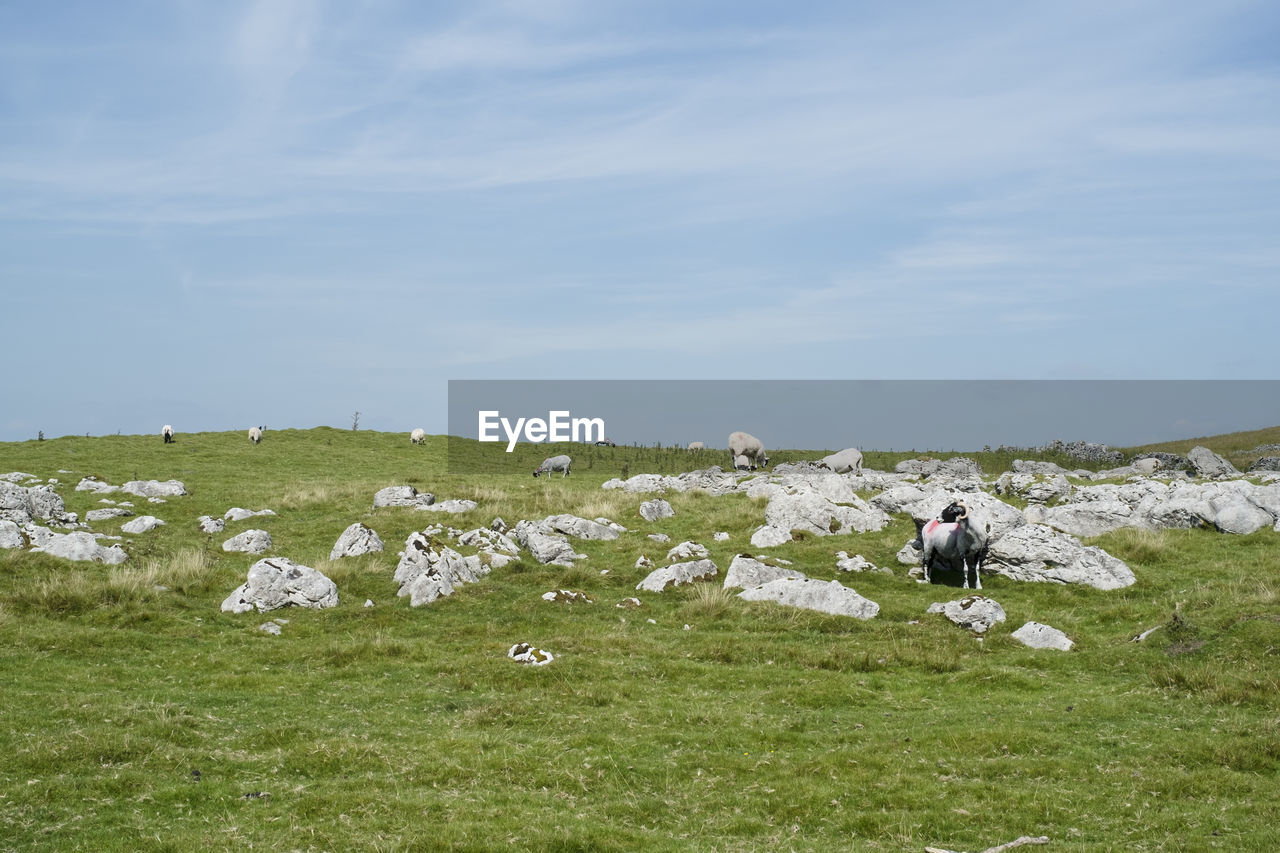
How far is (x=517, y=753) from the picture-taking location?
14.3 m

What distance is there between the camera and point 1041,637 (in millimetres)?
21922

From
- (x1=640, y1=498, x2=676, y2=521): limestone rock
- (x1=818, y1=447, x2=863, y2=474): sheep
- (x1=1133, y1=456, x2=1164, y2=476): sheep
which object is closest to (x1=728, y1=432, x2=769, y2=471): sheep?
(x1=818, y1=447, x2=863, y2=474): sheep

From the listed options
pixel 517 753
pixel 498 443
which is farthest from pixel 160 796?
pixel 498 443

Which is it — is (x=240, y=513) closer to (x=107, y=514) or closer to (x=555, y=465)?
(x=107, y=514)

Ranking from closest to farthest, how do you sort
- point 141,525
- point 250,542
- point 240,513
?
point 250,542 → point 141,525 → point 240,513

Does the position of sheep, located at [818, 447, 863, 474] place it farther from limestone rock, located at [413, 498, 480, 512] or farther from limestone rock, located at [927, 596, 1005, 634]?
limestone rock, located at [927, 596, 1005, 634]

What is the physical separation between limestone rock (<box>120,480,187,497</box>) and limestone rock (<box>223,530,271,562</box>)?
12.8 meters

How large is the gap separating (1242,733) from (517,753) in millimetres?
11939

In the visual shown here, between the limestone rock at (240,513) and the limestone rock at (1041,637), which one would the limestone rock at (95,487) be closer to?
the limestone rock at (240,513)

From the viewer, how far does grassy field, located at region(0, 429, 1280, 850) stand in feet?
38.2

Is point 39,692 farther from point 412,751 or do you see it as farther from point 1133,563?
point 1133,563

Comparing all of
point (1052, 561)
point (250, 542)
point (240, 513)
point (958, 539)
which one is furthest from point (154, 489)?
point (1052, 561)

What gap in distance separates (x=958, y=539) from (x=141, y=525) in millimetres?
30499

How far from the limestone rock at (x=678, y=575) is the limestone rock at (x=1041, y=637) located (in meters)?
9.14
